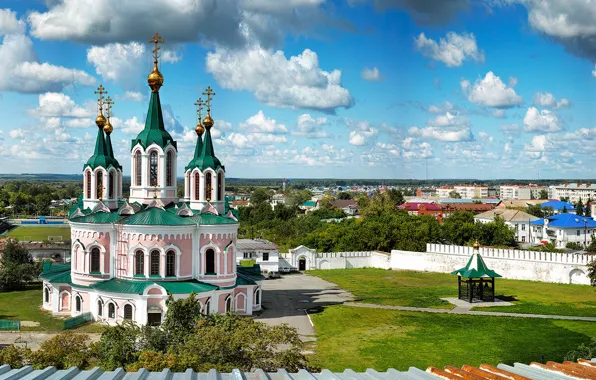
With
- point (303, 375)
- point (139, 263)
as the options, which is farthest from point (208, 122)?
point (303, 375)

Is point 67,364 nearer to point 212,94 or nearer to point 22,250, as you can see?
point 212,94

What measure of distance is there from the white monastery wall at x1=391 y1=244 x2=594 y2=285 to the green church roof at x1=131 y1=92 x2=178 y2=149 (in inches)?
962

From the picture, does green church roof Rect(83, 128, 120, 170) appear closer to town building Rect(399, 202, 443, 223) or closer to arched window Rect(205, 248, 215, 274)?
arched window Rect(205, 248, 215, 274)

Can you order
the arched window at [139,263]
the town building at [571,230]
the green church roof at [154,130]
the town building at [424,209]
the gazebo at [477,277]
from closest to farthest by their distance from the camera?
1. the arched window at [139,263]
2. the green church roof at [154,130]
3. the gazebo at [477,277]
4. the town building at [571,230]
5. the town building at [424,209]

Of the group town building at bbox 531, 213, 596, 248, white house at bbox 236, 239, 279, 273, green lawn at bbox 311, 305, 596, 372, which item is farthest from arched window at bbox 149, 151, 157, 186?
town building at bbox 531, 213, 596, 248

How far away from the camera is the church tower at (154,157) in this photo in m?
29.7

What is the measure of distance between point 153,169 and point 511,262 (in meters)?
26.3

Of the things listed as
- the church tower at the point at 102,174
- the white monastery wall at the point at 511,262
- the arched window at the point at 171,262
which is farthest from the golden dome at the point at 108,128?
the white monastery wall at the point at 511,262

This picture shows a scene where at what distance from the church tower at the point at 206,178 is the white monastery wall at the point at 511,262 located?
71.5 feet

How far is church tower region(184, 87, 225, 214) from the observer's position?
30.5m

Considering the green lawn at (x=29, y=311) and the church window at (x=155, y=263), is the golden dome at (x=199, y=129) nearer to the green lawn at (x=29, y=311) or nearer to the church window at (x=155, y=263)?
the church window at (x=155, y=263)

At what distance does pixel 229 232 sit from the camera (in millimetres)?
29359

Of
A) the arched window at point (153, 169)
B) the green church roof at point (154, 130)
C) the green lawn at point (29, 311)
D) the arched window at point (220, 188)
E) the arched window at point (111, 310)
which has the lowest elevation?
the green lawn at point (29, 311)

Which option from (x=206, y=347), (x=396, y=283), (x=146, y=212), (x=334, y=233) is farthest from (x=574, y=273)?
(x=206, y=347)
